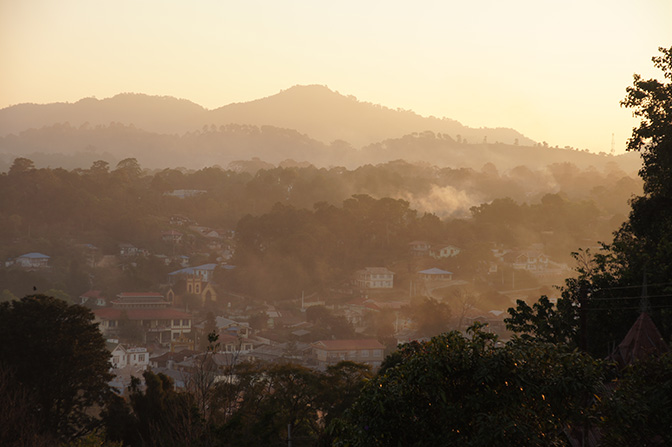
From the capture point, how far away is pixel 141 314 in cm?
4569

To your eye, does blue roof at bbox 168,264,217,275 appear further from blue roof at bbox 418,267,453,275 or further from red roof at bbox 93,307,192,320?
Answer: blue roof at bbox 418,267,453,275

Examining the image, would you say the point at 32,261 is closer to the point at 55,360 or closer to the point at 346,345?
the point at 346,345

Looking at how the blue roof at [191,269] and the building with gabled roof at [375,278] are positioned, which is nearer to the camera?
the blue roof at [191,269]

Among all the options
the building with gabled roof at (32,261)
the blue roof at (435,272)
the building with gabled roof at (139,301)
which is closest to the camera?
the building with gabled roof at (139,301)

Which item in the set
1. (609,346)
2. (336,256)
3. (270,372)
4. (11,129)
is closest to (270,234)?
(336,256)

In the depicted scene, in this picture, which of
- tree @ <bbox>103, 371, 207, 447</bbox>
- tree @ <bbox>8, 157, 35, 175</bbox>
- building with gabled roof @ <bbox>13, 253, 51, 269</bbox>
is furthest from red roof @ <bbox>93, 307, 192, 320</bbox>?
tree @ <bbox>103, 371, 207, 447</bbox>

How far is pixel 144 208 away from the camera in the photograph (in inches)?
2650

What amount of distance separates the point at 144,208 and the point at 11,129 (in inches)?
5210

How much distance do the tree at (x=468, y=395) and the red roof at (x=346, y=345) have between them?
106 feet

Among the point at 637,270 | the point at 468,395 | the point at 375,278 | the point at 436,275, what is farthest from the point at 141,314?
the point at 468,395

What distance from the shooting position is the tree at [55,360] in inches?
757

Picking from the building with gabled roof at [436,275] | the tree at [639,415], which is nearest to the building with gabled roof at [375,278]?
the building with gabled roof at [436,275]

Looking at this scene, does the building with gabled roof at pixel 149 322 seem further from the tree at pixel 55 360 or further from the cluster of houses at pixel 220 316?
the tree at pixel 55 360

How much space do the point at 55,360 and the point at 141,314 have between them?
26678 millimetres
